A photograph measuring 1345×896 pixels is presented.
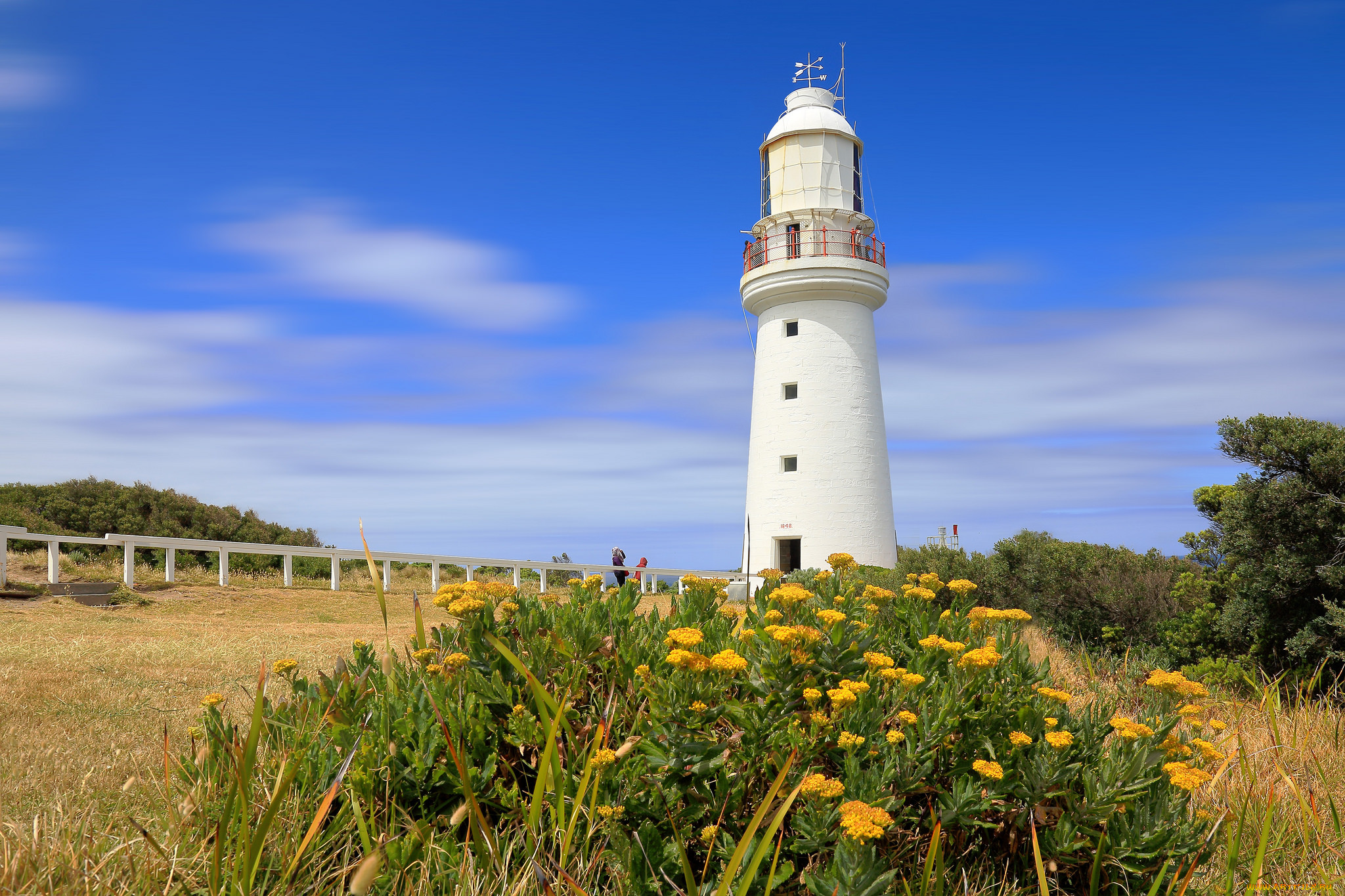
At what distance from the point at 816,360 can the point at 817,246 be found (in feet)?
10.7

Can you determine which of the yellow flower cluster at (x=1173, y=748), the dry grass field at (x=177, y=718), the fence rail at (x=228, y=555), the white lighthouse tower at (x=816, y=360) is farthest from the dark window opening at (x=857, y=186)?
the yellow flower cluster at (x=1173, y=748)

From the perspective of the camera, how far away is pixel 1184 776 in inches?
115

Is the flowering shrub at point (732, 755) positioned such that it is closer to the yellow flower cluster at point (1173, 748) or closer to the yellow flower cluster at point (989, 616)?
the yellow flower cluster at point (1173, 748)

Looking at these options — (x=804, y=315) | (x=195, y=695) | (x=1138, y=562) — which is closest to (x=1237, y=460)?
(x=1138, y=562)

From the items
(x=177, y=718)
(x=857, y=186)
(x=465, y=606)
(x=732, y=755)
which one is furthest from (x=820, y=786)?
(x=857, y=186)

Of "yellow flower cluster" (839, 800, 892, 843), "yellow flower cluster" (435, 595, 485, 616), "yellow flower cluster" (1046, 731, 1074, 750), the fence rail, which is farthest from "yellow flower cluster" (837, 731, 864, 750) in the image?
the fence rail

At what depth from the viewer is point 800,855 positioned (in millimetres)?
3293

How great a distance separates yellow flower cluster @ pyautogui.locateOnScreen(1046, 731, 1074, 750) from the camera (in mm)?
2906

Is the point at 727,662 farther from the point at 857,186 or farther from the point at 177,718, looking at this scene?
the point at 857,186

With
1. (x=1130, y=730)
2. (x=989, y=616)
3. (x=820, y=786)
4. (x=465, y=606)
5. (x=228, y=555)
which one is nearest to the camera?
(x=820, y=786)

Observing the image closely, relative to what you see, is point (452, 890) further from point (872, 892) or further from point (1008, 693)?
point (1008, 693)

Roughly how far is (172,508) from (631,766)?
1160 inches

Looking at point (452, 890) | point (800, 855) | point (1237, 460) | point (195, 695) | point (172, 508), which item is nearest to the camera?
point (452, 890)

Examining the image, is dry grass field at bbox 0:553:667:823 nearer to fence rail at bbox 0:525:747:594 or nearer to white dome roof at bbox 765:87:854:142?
fence rail at bbox 0:525:747:594
